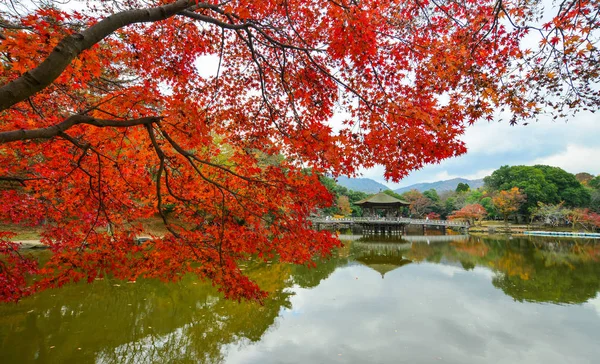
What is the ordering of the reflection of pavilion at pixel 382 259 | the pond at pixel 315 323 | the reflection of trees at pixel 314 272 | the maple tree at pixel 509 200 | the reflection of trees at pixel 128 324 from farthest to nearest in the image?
the maple tree at pixel 509 200 < the reflection of pavilion at pixel 382 259 < the reflection of trees at pixel 314 272 < the pond at pixel 315 323 < the reflection of trees at pixel 128 324

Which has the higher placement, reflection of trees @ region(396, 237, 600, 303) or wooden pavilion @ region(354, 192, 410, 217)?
wooden pavilion @ region(354, 192, 410, 217)

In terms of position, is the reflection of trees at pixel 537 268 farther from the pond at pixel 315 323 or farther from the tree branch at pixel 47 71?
the tree branch at pixel 47 71

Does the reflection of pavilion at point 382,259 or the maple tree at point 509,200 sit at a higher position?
the maple tree at point 509,200

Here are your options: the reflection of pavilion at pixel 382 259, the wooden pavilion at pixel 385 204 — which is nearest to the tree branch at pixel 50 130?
the reflection of pavilion at pixel 382 259

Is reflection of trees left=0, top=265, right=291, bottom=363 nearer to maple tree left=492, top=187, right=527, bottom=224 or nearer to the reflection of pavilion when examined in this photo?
the reflection of pavilion

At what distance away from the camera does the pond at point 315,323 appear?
465 centimetres

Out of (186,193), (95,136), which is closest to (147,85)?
(95,136)

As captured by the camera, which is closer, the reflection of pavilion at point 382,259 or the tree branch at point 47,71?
the tree branch at point 47,71

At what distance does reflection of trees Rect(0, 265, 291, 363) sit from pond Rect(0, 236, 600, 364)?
0.7 inches

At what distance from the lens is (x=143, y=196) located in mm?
4477

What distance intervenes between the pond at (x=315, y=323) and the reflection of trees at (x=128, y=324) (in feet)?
0.06

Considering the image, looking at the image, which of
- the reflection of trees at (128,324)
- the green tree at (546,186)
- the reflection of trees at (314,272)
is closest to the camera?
the reflection of trees at (128,324)

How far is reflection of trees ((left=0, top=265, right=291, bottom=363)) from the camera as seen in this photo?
441cm

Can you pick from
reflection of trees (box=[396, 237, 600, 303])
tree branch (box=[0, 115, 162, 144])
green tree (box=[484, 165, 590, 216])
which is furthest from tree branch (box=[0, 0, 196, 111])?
green tree (box=[484, 165, 590, 216])
